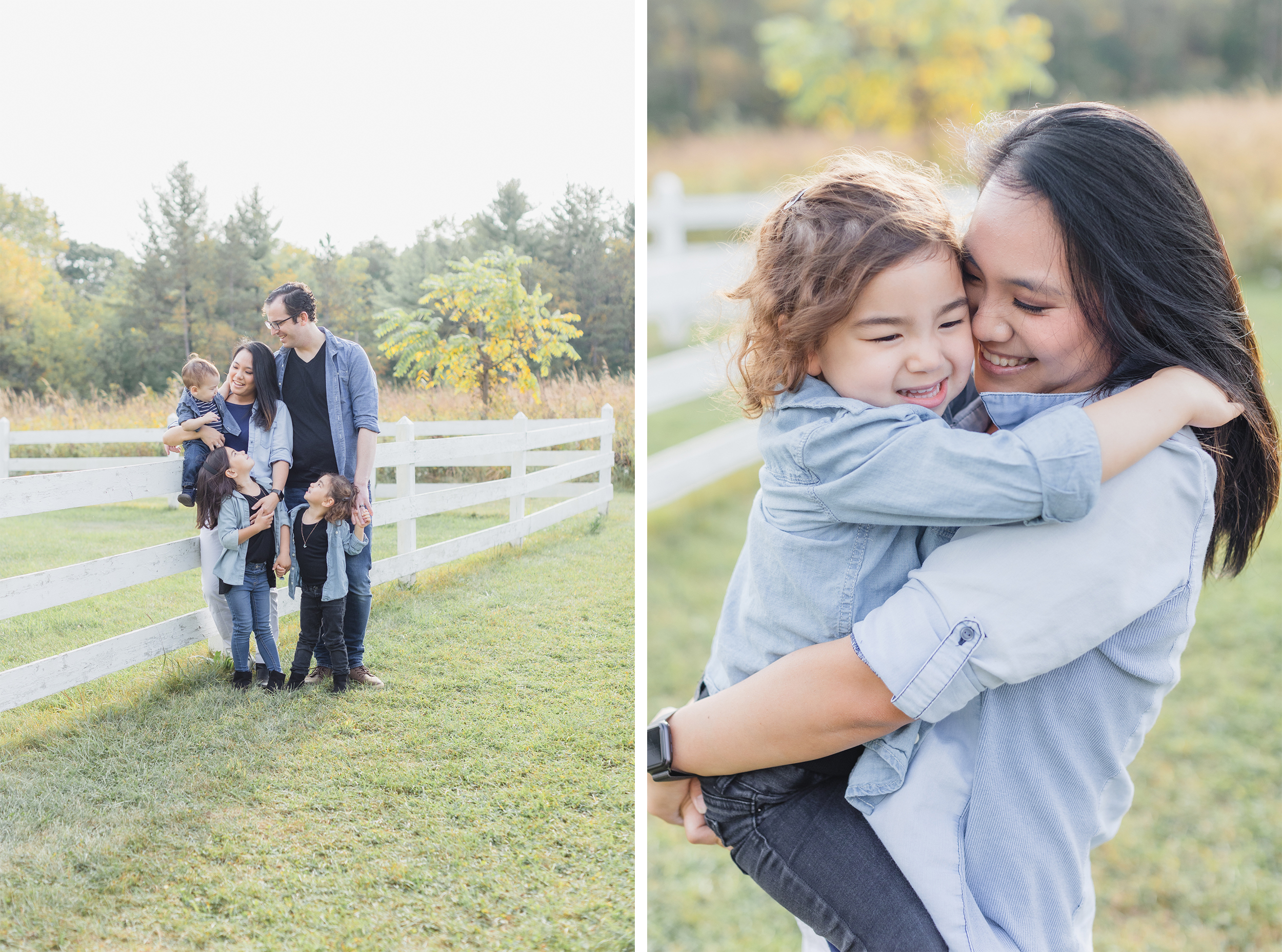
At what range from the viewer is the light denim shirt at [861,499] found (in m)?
1.08

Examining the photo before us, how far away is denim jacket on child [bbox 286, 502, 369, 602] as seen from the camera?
2.32 meters

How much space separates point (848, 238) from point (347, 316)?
4.72ft

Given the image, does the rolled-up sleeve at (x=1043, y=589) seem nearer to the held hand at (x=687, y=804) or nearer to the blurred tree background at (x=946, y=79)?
the held hand at (x=687, y=804)

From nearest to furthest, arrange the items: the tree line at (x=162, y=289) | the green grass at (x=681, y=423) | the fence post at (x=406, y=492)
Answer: the tree line at (x=162, y=289) < the fence post at (x=406, y=492) < the green grass at (x=681, y=423)

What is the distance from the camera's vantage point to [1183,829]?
281 centimetres

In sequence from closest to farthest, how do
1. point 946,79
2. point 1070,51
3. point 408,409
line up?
point 408,409
point 946,79
point 1070,51

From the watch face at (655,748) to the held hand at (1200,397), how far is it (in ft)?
2.76

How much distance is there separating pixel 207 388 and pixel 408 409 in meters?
0.49

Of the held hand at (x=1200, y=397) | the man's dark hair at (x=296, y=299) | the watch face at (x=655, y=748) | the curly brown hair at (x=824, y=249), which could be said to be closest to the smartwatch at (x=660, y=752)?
the watch face at (x=655, y=748)

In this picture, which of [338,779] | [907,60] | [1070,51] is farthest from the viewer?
[1070,51]

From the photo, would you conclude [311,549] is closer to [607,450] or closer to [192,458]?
[192,458]

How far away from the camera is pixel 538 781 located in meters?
2.43

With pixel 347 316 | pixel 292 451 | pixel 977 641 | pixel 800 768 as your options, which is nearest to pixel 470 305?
pixel 347 316

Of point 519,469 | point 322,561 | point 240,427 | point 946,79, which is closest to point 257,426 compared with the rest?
point 240,427
